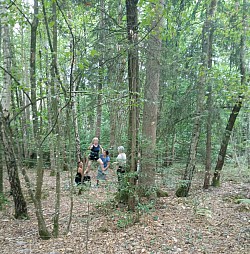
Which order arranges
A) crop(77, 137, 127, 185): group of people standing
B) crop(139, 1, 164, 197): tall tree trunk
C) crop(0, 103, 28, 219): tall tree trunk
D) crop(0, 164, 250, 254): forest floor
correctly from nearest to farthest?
crop(0, 164, 250, 254): forest floor
crop(0, 103, 28, 219): tall tree trunk
crop(139, 1, 164, 197): tall tree trunk
crop(77, 137, 127, 185): group of people standing

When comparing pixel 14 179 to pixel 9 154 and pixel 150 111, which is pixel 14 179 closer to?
pixel 9 154

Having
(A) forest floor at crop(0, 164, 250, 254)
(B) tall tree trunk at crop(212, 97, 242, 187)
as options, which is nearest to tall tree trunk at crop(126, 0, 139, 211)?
(A) forest floor at crop(0, 164, 250, 254)

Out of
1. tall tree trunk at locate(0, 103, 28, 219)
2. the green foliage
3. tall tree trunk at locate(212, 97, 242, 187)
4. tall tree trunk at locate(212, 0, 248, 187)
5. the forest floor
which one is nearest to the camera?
the forest floor

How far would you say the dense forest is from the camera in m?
4.10

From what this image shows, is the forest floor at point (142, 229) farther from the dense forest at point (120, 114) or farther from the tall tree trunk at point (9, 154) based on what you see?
the tall tree trunk at point (9, 154)

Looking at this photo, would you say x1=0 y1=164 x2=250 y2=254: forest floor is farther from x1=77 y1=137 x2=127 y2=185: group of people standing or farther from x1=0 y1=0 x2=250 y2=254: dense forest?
x1=77 y1=137 x2=127 y2=185: group of people standing

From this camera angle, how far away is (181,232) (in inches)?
184

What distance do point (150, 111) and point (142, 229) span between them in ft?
10.6

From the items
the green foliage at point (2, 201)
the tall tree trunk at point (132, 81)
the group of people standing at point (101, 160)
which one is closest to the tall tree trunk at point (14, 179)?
the green foliage at point (2, 201)

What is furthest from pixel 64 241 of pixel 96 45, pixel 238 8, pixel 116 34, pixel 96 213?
pixel 238 8

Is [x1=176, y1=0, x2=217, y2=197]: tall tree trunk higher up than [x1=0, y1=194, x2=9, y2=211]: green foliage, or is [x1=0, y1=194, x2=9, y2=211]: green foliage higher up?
[x1=176, y1=0, x2=217, y2=197]: tall tree trunk

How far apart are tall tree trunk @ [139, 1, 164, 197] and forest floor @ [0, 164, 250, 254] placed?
480 mm

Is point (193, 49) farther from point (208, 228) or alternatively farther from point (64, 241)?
point (64, 241)

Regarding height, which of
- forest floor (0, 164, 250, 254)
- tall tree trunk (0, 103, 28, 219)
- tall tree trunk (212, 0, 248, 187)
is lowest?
forest floor (0, 164, 250, 254)
